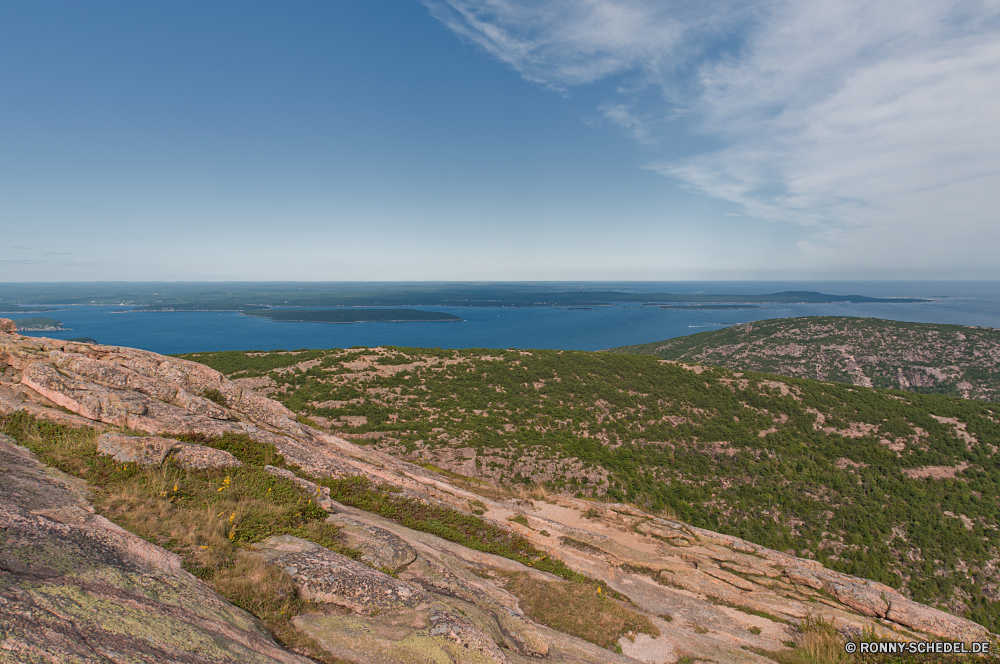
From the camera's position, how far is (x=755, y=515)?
2784cm

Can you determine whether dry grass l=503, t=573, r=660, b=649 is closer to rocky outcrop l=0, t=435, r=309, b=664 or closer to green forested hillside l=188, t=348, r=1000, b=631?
rocky outcrop l=0, t=435, r=309, b=664

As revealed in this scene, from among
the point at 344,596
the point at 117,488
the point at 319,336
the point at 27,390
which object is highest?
the point at 27,390

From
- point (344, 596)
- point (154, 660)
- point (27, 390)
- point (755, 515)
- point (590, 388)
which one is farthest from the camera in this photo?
point (590, 388)

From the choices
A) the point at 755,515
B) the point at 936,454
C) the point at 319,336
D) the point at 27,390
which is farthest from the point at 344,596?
the point at 319,336

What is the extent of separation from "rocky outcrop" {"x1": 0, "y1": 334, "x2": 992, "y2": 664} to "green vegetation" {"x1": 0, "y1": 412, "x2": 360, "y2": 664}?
39 centimetres

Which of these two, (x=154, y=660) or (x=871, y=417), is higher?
(x=154, y=660)

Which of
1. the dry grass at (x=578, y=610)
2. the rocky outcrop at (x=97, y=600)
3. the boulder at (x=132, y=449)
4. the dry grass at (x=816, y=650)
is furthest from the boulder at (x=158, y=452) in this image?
the dry grass at (x=816, y=650)

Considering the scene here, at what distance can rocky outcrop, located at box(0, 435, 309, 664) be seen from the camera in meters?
3.93

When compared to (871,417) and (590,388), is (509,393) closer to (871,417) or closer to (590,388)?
(590,388)

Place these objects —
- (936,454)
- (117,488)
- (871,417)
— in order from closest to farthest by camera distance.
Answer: (117,488), (936,454), (871,417)

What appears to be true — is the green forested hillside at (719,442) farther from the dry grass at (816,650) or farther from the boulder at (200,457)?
the boulder at (200,457)

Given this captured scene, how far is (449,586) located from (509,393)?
30.8 metres

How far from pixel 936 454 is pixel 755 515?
20.8m

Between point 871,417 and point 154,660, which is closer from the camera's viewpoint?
point 154,660
